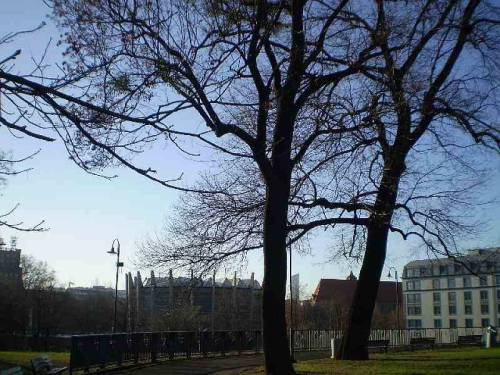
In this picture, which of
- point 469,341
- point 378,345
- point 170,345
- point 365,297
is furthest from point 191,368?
point 469,341

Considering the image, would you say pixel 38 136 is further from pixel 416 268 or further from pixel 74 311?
pixel 416 268

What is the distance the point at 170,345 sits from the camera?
26.6m

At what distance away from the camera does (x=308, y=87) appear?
53.0 ft

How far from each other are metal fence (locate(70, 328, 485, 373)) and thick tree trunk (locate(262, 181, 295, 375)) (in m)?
6.12

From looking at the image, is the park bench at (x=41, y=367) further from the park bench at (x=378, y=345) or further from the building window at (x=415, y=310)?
the building window at (x=415, y=310)

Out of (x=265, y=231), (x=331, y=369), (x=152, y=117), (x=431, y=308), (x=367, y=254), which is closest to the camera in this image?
(x=152, y=117)

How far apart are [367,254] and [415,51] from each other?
705cm

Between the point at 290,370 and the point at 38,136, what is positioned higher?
the point at 38,136

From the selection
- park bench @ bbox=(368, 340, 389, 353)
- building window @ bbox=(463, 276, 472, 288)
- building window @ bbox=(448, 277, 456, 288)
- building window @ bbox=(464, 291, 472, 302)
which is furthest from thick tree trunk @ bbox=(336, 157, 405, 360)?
building window @ bbox=(448, 277, 456, 288)

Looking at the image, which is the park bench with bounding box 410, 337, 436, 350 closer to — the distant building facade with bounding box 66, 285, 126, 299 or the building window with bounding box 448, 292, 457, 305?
the distant building facade with bounding box 66, 285, 126, 299

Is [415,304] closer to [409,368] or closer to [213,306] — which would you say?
[213,306]

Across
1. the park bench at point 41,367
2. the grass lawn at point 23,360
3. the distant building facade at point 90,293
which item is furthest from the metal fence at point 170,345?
the distant building facade at point 90,293

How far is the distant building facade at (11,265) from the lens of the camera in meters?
35.5

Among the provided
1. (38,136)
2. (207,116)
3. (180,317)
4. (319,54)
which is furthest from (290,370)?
(180,317)
